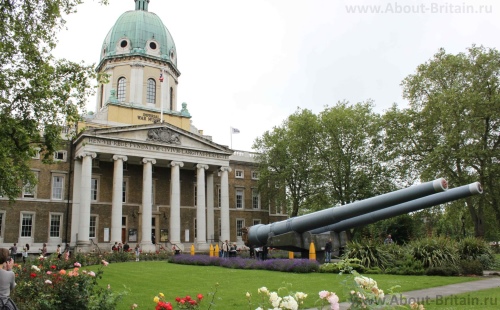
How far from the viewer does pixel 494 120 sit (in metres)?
32.1

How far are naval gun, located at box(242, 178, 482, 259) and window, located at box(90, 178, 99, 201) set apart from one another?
1963 centimetres

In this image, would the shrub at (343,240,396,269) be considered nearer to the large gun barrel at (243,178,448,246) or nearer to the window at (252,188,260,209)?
the large gun barrel at (243,178,448,246)

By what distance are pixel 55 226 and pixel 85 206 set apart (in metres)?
4.79

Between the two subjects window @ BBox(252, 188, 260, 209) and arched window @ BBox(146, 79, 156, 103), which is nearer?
arched window @ BBox(146, 79, 156, 103)

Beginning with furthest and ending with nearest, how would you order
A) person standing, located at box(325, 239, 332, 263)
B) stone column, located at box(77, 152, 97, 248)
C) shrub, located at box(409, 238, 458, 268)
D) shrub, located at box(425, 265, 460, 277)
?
1. stone column, located at box(77, 152, 97, 248)
2. person standing, located at box(325, 239, 332, 263)
3. shrub, located at box(409, 238, 458, 268)
4. shrub, located at box(425, 265, 460, 277)

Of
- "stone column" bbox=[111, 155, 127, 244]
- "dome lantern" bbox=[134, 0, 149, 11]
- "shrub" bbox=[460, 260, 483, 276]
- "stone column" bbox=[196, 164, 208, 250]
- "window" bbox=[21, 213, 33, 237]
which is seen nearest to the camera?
"shrub" bbox=[460, 260, 483, 276]

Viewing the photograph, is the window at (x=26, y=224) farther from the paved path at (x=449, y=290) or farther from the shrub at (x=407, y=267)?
the paved path at (x=449, y=290)

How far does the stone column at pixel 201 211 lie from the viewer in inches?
1565

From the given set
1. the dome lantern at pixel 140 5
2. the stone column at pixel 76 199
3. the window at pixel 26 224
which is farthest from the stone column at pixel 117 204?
the dome lantern at pixel 140 5

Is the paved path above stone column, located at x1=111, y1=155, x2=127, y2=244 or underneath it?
underneath

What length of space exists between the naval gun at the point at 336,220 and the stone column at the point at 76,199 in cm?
1818

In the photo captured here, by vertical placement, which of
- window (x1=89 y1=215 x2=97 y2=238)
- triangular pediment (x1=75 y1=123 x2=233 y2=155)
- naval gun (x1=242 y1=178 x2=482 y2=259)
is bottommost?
naval gun (x1=242 y1=178 x2=482 y2=259)

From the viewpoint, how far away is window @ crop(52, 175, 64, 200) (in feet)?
124

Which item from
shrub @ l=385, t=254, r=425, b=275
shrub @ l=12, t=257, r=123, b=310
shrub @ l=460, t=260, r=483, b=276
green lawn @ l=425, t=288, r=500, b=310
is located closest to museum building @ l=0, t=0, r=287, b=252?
shrub @ l=385, t=254, r=425, b=275
